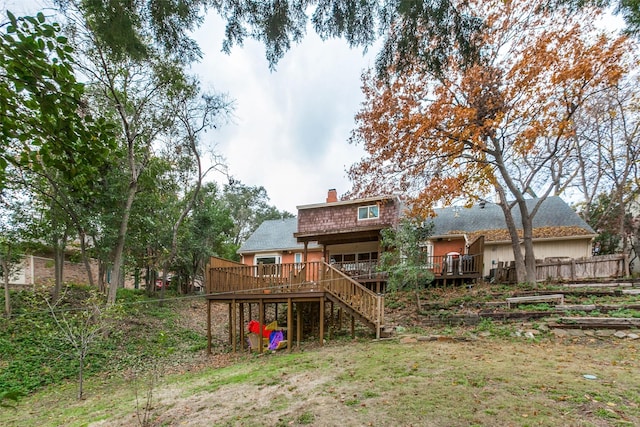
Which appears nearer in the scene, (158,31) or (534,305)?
(158,31)

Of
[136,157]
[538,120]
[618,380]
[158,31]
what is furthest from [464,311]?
[136,157]

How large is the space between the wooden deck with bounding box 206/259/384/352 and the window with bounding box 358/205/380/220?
506 cm

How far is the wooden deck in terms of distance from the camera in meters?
8.69

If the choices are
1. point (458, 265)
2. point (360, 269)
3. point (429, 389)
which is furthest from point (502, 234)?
point (429, 389)

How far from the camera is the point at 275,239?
2027cm

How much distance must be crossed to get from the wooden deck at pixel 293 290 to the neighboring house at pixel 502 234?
7.15m

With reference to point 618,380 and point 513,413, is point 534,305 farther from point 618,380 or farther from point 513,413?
point 513,413

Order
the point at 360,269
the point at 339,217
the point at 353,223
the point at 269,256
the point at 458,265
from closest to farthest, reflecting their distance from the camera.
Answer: the point at 458,265, the point at 360,269, the point at 353,223, the point at 339,217, the point at 269,256

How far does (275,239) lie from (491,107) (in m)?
13.8

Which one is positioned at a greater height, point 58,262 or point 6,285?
point 58,262

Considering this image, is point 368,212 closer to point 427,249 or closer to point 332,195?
point 427,249

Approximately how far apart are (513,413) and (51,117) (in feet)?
16.6

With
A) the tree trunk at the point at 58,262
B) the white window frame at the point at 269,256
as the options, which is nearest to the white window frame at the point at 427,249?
the white window frame at the point at 269,256

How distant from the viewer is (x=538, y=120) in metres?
10.4
